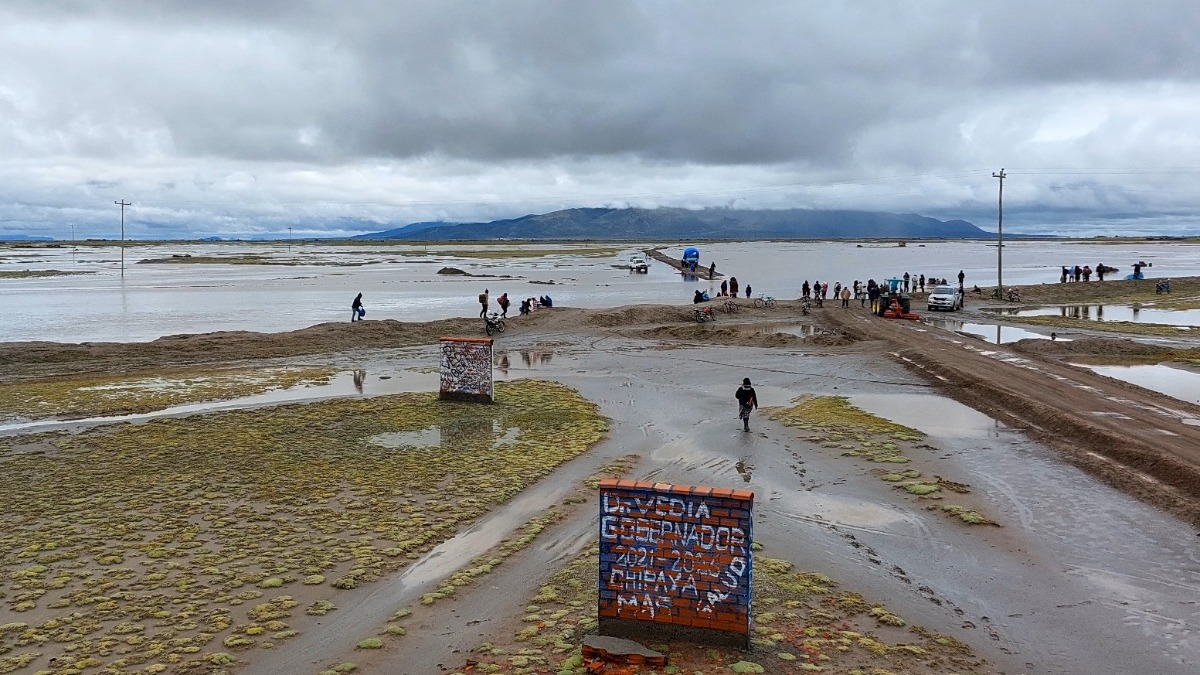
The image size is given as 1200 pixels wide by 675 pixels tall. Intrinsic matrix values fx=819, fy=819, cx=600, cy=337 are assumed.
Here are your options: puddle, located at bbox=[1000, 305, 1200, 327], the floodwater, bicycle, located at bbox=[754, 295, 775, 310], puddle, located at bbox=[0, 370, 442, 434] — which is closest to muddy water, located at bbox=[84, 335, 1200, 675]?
puddle, located at bbox=[0, 370, 442, 434]

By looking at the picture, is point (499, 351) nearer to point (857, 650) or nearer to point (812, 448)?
point (812, 448)

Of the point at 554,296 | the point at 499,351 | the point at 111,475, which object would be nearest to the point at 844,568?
the point at 111,475

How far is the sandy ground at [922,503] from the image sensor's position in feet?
34.4

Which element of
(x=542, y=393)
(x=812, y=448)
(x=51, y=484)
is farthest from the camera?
(x=542, y=393)

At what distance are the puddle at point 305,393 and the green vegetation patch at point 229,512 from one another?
1429mm

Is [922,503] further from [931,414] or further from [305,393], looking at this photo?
[305,393]

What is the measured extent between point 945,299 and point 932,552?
44924mm

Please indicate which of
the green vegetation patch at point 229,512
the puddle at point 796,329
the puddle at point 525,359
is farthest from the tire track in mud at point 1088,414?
the puddle at point 525,359

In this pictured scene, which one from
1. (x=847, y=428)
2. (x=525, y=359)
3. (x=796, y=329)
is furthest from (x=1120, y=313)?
(x=847, y=428)

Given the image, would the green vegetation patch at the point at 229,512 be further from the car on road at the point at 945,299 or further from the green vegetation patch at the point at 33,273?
the green vegetation patch at the point at 33,273

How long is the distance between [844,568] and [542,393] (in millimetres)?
16369

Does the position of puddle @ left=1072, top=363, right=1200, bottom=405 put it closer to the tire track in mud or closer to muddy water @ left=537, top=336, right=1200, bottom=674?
the tire track in mud

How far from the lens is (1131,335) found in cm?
4050

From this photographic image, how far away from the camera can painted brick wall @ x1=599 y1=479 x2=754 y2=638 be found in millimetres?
9562
